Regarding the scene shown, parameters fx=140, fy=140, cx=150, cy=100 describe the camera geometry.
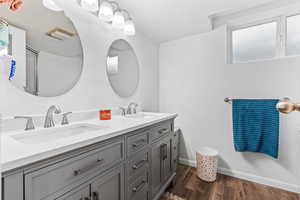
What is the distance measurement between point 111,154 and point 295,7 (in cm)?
247

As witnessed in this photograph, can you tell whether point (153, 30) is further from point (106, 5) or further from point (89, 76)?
point (89, 76)

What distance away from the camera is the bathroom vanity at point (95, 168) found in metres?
0.50

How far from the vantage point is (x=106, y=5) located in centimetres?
127

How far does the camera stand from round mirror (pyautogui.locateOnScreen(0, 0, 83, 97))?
0.91 meters

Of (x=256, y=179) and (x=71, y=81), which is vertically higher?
(x=71, y=81)

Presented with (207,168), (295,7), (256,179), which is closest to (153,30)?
(295,7)

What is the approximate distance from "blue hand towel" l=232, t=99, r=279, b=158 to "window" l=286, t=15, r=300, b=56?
0.65 meters

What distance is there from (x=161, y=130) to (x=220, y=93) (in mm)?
1111

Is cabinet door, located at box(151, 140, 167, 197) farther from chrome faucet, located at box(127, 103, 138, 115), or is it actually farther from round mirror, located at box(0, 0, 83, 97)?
round mirror, located at box(0, 0, 83, 97)

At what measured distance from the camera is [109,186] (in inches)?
33.3

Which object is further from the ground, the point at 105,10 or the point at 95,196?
the point at 105,10

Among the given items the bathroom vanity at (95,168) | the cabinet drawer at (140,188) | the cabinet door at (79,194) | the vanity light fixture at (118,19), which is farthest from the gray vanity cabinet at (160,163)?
the vanity light fixture at (118,19)

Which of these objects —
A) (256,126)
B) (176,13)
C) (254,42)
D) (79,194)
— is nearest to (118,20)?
(176,13)

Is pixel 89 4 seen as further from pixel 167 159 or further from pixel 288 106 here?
pixel 167 159
